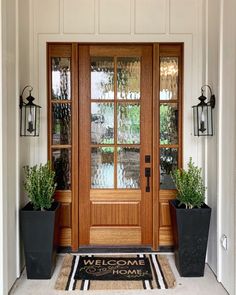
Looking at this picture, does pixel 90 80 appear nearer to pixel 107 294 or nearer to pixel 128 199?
pixel 128 199

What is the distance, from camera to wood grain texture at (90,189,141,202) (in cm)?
357

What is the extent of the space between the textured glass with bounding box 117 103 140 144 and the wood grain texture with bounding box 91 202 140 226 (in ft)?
2.30

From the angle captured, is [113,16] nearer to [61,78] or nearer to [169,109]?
[61,78]

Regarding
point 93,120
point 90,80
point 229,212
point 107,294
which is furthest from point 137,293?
point 90,80

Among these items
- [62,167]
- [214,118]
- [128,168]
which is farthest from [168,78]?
[62,167]

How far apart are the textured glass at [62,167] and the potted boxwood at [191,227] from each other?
3.91 ft

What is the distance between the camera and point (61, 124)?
3541mm

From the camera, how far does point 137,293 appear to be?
2729 mm

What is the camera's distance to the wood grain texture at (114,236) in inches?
141

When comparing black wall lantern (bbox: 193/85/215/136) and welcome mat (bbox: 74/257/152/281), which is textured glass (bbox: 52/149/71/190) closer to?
welcome mat (bbox: 74/257/152/281)

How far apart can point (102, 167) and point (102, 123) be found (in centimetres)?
48

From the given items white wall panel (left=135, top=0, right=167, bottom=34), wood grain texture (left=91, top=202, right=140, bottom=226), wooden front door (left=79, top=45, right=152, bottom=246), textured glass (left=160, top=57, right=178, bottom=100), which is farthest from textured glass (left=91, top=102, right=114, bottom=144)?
white wall panel (left=135, top=0, right=167, bottom=34)

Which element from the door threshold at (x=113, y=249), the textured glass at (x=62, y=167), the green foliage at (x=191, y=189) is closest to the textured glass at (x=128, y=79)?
the textured glass at (x=62, y=167)

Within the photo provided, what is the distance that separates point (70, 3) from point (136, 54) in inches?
34.1
